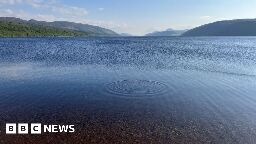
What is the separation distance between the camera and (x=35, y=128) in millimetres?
21453

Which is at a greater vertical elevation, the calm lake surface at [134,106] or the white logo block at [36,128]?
the calm lake surface at [134,106]

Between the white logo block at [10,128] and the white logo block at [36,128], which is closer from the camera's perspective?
the white logo block at [10,128]

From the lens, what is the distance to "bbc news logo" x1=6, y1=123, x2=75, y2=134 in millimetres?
20922

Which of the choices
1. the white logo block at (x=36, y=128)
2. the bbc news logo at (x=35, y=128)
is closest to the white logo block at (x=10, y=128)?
the bbc news logo at (x=35, y=128)

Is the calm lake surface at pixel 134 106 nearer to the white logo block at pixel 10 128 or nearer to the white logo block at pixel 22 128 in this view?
the white logo block at pixel 10 128

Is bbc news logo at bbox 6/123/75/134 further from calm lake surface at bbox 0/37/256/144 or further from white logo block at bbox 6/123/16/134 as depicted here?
calm lake surface at bbox 0/37/256/144

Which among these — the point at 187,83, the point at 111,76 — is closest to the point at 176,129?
the point at 187,83

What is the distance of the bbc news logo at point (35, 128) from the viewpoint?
20922 millimetres

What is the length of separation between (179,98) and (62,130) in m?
12.8

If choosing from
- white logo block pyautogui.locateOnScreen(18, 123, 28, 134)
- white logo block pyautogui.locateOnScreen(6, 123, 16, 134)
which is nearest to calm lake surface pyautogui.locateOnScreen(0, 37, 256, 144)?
white logo block pyautogui.locateOnScreen(6, 123, 16, 134)

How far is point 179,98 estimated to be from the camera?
1188 inches

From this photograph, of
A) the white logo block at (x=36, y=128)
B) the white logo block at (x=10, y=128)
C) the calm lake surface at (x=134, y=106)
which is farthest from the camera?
the white logo block at (x=36, y=128)

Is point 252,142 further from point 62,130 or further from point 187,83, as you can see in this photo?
point 187,83

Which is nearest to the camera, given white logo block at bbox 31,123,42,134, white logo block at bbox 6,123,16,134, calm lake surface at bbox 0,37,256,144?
calm lake surface at bbox 0,37,256,144
